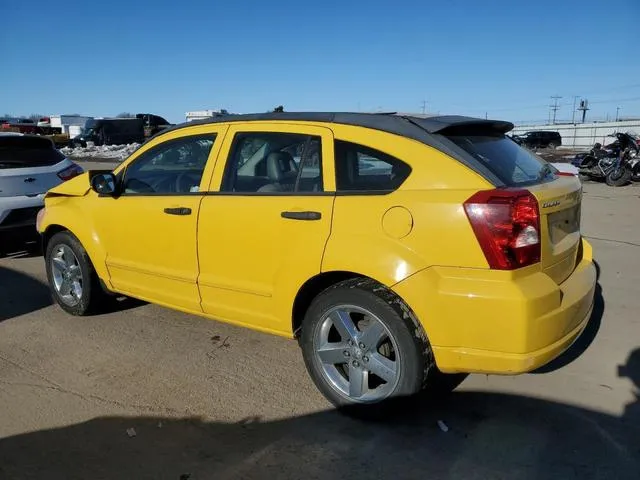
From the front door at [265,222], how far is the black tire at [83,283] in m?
1.46

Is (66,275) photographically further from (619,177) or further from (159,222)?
(619,177)

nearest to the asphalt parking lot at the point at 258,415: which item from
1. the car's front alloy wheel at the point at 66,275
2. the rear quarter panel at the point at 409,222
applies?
the car's front alloy wheel at the point at 66,275

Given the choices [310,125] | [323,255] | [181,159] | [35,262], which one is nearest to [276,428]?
[323,255]

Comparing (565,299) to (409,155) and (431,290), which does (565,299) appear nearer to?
(431,290)

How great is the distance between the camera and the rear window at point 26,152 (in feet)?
23.1

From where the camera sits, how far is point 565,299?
2.92m

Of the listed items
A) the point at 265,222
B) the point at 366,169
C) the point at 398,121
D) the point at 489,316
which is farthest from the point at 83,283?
the point at 489,316

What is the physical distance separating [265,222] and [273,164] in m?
0.44

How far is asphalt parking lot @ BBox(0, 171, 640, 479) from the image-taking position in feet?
9.04

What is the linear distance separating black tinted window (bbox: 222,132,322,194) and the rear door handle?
0.17m

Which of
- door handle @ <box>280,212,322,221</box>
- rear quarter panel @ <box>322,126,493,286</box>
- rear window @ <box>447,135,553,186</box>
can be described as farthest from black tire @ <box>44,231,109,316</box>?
rear window @ <box>447,135,553,186</box>

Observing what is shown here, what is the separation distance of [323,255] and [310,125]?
865mm

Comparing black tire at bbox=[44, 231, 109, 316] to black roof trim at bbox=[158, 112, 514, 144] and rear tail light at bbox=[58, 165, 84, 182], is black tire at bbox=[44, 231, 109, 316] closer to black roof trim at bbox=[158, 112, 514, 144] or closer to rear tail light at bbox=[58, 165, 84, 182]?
black roof trim at bbox=[158, 112, 514, 144]

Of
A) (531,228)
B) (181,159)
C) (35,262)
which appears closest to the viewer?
(531,228)
